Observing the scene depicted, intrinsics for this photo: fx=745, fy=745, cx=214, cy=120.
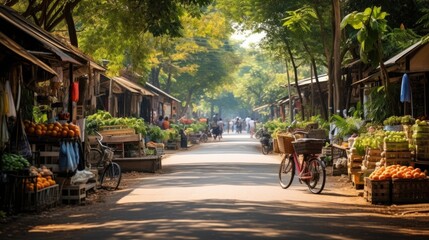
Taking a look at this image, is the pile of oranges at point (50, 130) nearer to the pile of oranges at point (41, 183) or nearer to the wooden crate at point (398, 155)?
the pile of oranges at point (41, 183)

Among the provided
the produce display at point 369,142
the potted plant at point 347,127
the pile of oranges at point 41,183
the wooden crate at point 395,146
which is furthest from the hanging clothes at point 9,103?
the potted plant at point 347,127

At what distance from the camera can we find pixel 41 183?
46.0 ft

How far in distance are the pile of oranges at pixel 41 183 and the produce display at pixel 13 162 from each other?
383mm

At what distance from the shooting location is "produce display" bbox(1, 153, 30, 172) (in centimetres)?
1360

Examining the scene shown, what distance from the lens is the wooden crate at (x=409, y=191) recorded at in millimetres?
14680

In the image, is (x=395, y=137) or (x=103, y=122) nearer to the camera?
(x=395, y=137)

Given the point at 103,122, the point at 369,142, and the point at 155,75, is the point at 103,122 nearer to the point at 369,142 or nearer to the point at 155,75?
the point at 369,142

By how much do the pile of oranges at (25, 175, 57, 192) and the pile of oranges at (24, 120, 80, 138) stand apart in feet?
4.10

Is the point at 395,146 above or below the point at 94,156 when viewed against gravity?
above

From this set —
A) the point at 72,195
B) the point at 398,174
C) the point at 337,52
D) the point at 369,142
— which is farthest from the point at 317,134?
the point at 72,195

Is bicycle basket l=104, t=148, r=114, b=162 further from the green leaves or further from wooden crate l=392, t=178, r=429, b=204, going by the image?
wooden crate l=392, t=178, r=429, b=204

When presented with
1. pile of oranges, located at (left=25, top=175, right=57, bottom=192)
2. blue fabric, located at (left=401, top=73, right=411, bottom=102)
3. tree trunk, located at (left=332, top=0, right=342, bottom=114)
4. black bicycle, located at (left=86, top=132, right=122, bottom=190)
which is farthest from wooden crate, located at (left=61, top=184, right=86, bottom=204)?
tree trunk, located at (left=332, top=0, right=342, bottom=114)

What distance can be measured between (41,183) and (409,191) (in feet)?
23.5

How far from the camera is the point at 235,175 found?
22.6 meters
